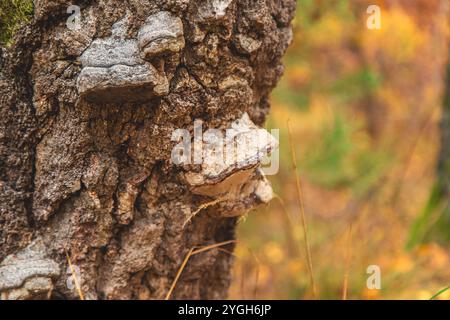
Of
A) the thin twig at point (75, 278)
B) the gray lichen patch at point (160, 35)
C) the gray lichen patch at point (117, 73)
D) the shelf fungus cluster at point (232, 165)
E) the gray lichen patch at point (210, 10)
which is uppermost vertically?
the gray lichen patch at point (210, 10)

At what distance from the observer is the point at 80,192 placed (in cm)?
177

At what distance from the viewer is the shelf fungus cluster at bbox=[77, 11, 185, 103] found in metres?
1.50

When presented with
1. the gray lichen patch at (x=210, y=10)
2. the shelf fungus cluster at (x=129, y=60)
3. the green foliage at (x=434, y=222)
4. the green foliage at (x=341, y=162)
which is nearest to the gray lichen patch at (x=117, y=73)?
the shelf fungus cluster at (x=129, y=60)

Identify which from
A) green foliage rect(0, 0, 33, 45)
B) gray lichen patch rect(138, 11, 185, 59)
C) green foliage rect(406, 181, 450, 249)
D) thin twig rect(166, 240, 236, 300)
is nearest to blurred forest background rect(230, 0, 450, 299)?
green foliage rect(406, 181, 450, 249)

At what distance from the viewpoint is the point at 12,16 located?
1.62 meters

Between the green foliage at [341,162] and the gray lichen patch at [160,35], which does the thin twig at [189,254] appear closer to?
the gray lichen patch at [160,35]

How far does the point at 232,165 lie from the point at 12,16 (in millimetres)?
916

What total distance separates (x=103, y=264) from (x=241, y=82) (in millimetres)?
909

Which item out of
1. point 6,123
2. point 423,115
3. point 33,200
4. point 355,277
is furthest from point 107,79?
point 423,115

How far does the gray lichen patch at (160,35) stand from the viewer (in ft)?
4.95

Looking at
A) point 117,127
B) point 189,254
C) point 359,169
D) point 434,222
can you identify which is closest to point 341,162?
point 359,169

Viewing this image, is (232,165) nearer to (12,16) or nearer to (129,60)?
(129,60)

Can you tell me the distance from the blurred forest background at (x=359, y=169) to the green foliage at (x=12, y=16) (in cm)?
116

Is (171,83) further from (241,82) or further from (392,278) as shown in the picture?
(392,278)
